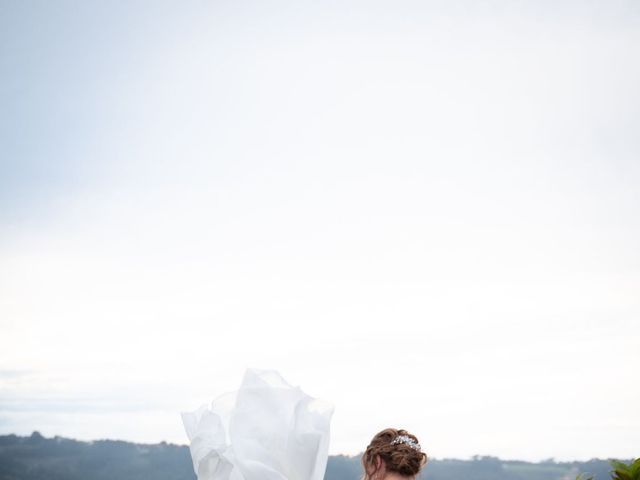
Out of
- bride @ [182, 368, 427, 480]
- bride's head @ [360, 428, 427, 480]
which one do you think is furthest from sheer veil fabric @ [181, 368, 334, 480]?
bride's head @ [360, 428, 427, 480]

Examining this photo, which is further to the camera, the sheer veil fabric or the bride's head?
the bride's head

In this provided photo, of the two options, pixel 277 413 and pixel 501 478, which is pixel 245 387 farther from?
pixel 501 478

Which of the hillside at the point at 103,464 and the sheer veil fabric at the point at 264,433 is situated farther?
the hillside at the point at 103,464

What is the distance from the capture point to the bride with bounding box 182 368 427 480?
5863 millimetres

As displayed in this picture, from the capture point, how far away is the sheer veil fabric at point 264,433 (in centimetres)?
586

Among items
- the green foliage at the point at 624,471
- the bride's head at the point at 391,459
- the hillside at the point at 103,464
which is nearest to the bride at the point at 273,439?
the bride's head at the point at 391,459

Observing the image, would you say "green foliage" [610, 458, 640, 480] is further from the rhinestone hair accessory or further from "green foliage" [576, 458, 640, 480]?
the rhinestone hair accessory

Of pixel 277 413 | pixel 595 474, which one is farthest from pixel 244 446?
pixel 595 474

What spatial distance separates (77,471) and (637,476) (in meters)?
124

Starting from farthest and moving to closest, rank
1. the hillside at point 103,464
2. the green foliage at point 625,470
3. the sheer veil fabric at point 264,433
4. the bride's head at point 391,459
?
the hillside at point 103,464 < the green foliage at point 625,470 < the bride's head at point 391,459 < the sheer veil fabric at point 264,433

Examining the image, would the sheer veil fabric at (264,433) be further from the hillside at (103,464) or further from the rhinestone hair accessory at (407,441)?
the hillside at (103,464)

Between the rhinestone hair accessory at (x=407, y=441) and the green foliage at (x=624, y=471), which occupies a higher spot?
the rhinestone hair accessory at (x=407, y=441)

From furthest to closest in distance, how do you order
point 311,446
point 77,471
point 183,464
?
point 77,471 < point 183,464 < point 311,446

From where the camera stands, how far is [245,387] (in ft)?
19.8
